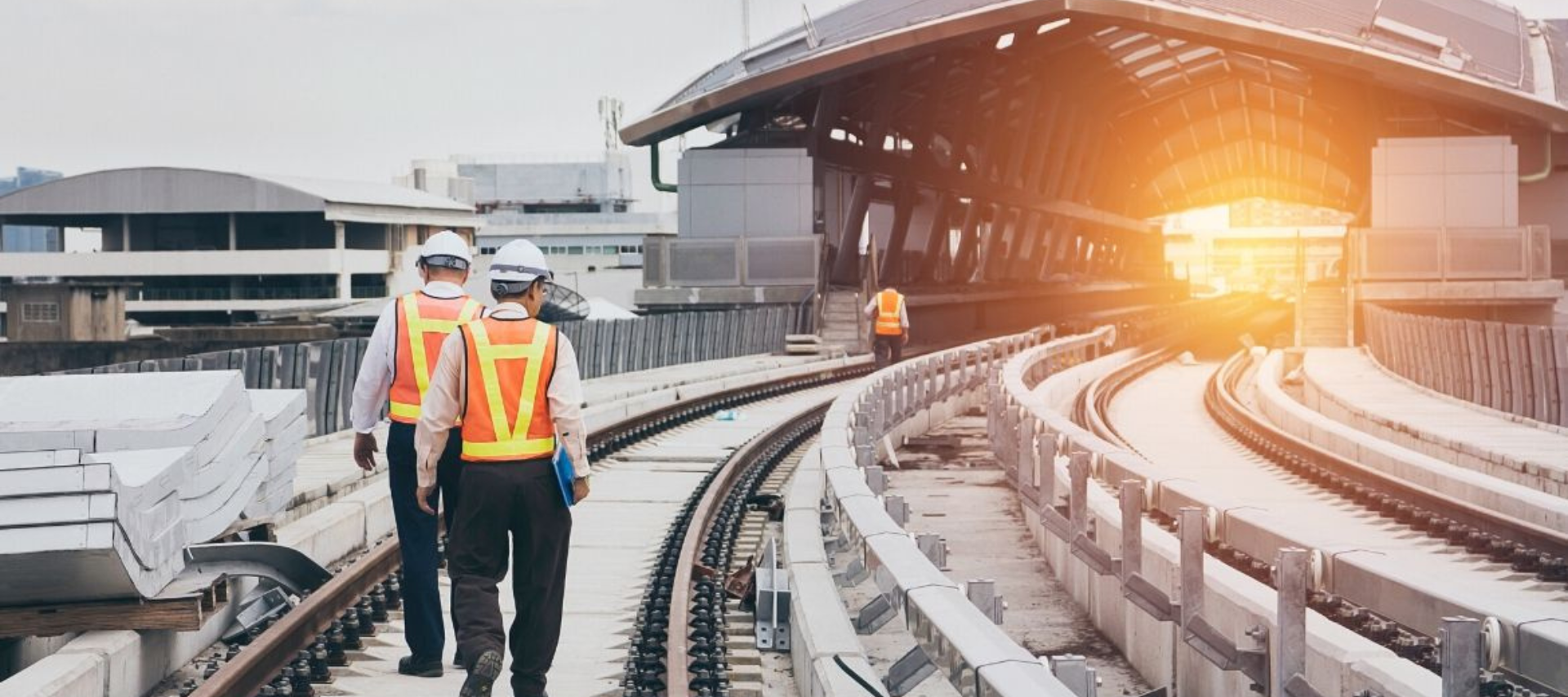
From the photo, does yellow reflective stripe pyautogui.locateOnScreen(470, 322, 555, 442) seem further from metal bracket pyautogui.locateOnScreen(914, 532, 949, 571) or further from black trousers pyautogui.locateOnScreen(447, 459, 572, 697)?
metal bracket pyautogui.locateOnScreen(914, 532, 949, 571)

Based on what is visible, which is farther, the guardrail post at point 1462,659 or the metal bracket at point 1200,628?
the metal bracket at point 1200,628

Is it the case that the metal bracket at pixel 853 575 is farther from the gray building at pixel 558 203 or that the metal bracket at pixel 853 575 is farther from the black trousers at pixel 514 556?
the gray building at pixel 558 203

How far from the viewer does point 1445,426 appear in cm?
2455

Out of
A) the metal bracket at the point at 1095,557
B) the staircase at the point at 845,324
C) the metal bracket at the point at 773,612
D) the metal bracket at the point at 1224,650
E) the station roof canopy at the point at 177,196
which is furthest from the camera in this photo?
the station roof canopy at the point at 177,196

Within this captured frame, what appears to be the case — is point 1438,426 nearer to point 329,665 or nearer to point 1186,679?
point 1186,679

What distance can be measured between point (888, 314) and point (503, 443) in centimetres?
2715

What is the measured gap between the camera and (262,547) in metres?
10.3

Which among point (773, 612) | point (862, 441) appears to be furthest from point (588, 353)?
point (773, 612)

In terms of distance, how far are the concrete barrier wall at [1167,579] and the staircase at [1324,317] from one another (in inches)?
1410

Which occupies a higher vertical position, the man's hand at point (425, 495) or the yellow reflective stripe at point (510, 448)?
the yellow reflective stripe at point (510, 448)

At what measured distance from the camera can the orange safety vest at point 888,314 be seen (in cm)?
3469

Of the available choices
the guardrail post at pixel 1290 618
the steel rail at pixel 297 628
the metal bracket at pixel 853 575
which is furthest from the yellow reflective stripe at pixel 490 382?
the guardrail post at pixel 1290 618

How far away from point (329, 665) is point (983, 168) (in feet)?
213

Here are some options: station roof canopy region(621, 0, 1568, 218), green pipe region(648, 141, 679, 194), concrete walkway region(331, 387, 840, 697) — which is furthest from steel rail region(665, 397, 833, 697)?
green pipe region(648, 141, 679, 194)
